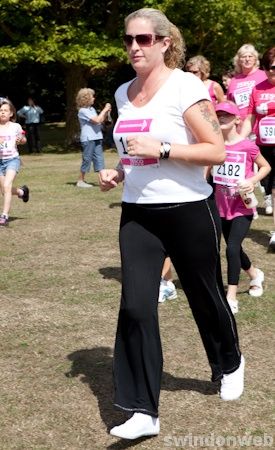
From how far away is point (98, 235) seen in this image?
362 inches

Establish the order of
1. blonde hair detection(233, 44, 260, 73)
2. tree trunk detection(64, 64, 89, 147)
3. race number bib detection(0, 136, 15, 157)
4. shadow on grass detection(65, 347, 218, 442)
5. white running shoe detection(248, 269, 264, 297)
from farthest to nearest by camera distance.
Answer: tree trunk detection(64, 64, 89, 147), race number bib detection(0, 136, 15, 157), blonde hair detection(233, 44, 260, 73), white running shoe detection(248, 269, 264, 297), shadow on grass detection(65, 347, 218, 442)

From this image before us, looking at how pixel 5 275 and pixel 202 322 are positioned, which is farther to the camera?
pixel 5 275

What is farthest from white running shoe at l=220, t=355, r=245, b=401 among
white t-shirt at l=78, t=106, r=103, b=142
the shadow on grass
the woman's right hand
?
white t-shirt at l=78, t=106, r=103, b=142

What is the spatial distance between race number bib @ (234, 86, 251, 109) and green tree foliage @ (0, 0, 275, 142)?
13.3m

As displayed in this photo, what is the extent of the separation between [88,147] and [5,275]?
276 inches

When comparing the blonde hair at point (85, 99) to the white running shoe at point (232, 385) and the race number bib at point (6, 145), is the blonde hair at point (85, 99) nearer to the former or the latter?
the race number bib at point (6, 145)

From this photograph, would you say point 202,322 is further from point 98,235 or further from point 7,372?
point 98,235

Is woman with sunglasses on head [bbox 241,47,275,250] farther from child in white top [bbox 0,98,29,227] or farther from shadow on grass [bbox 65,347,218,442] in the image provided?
shadow on grass [bbox 65,347,218,442]

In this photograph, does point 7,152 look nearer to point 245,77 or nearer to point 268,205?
point 245,77

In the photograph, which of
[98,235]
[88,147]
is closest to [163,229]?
[98,235]

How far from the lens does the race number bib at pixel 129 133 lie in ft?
11.8

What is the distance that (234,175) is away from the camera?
5.94 metres

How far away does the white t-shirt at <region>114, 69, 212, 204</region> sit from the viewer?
3.58 m

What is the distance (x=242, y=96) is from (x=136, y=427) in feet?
23.6
